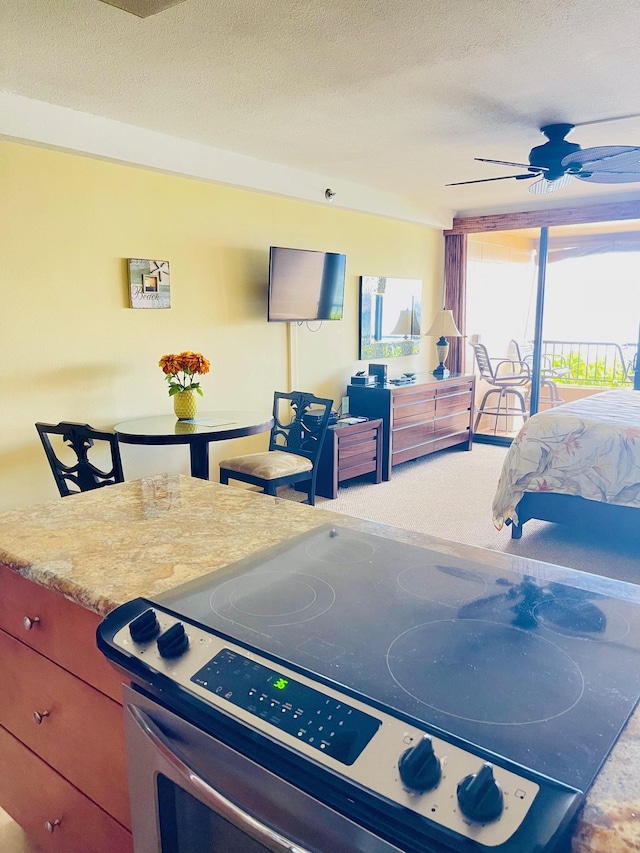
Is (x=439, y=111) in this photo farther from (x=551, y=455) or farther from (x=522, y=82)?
(x=551, y=455)

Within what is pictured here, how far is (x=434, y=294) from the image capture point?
21.9 feet

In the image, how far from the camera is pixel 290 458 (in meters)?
4.04

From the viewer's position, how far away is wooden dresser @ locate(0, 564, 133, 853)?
1223 millimetres

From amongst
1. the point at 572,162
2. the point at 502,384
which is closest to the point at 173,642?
the point at 572,162

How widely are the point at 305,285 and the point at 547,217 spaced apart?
2703 mm

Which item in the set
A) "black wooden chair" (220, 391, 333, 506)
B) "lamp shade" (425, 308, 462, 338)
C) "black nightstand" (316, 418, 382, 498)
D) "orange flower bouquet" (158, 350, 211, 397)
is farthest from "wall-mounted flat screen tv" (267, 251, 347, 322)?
"lamp shade" (425, 308, 462, 338)

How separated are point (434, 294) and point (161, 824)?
6.22m

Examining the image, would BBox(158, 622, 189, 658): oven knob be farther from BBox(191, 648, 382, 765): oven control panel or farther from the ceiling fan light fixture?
the ceiling fan light fixture

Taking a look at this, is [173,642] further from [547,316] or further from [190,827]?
[547,316]

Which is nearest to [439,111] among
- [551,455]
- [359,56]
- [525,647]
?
[359,56]

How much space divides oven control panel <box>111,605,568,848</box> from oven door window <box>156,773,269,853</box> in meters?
0.20

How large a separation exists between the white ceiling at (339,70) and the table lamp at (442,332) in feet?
7.13

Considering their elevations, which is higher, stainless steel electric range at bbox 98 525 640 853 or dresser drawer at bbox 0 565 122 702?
stainless steel electric range at bbox 98 525 640 853

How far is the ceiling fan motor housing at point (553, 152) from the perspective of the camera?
3605mm
